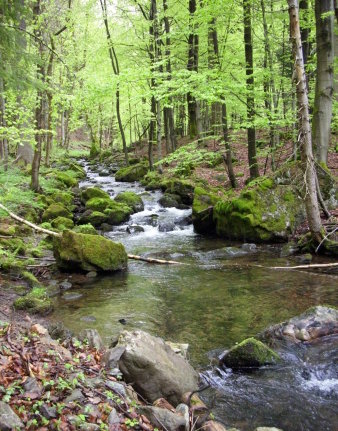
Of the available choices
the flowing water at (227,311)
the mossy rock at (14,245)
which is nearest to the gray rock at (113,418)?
the flowing water at (227,311)

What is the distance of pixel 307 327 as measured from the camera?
6.23 m

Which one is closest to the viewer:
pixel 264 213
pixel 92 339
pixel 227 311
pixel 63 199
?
pixel 92 339

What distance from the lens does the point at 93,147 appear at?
37.7 metres

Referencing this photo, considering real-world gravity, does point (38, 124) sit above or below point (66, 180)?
above

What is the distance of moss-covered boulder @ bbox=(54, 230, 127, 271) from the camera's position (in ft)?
32.2

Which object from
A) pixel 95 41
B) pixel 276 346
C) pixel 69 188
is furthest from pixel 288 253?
pixel 95 41

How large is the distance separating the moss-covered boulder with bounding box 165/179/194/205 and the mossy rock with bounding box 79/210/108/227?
4.39 m

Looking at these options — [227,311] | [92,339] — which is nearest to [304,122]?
[227,311]

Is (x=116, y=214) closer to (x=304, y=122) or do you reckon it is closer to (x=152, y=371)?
(x=304, y=122)

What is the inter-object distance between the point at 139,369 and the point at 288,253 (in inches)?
291

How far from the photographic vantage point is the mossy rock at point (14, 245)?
398 inches

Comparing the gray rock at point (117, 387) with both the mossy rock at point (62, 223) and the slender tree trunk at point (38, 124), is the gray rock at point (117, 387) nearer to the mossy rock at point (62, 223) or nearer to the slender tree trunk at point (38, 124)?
the mossy rock at point (62, 223)

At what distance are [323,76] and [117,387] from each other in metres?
11.4

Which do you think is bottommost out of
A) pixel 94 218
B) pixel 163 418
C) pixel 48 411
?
pixel 163 418
